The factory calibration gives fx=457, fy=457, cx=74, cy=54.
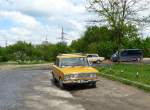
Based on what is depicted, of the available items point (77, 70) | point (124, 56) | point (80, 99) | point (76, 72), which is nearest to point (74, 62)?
point (77, 70)

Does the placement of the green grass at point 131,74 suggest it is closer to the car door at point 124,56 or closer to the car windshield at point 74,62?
the car windshield at point 74,62

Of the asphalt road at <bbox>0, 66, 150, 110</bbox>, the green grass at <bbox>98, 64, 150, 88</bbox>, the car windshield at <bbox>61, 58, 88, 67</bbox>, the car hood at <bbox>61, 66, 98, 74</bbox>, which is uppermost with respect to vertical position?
the car windshield at <bbox>61, 58, 88, 67</bbox>

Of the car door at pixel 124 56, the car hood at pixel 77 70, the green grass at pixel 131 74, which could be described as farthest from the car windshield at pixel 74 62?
the car door at pixel 124 56

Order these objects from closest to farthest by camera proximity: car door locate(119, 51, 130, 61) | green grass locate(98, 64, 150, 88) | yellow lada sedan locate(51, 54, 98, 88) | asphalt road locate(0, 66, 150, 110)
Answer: asphalt road locate(0, 66, 150, 110) < yellow lada sedan locate(51, 54, 98, 88) < green grass locate(98, 64, 150, 88) < car door locate(119, 51, 130, 61)

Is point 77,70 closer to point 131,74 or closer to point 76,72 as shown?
point 76,72

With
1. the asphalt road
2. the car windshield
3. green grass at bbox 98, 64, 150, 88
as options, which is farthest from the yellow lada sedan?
green grass at bbox 98, 64, 150, 88

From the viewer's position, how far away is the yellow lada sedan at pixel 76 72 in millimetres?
21188

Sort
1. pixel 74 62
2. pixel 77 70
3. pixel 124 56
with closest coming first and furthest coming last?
pixel 77 70 → pixel 74 62 → pixel 124 56

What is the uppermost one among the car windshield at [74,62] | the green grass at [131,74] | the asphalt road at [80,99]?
the car windshield at [74,62]

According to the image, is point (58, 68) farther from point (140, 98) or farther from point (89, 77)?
point (140, 98)

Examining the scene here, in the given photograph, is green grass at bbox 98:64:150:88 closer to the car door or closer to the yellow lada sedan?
the yellow lada sedan

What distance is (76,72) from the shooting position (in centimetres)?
2117

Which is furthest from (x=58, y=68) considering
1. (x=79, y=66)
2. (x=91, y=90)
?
(x=91, y=90)

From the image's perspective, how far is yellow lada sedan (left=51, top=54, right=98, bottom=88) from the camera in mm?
21188
